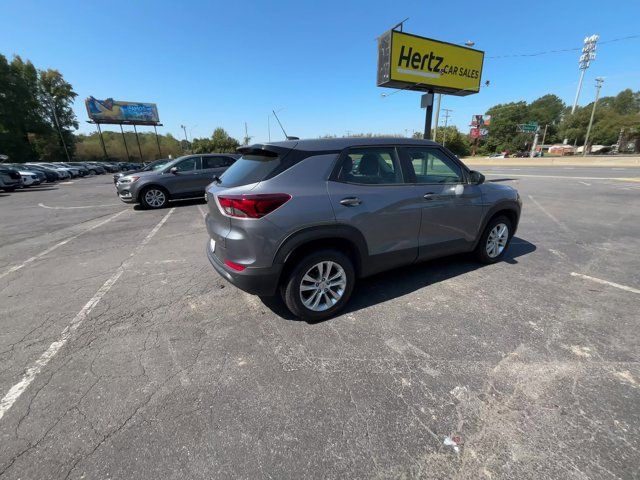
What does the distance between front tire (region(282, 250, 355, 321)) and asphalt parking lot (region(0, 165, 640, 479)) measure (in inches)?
6.3

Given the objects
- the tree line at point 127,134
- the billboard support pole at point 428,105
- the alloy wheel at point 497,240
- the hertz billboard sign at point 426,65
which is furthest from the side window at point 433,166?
the tree line at point 127,134

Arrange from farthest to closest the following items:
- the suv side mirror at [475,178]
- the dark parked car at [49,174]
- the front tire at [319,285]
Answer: the dark parked car at [49,174] → the suv side mirror at [475,178] → the front tire at [319,285]

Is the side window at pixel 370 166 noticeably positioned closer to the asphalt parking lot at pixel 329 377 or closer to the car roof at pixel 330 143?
the car roof at pixel 330 143

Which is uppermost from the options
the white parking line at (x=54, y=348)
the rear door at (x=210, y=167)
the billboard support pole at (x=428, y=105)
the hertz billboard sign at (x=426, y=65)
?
the hertz billboard sign at (x=426, y=65)

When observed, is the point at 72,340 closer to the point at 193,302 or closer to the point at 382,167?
the point at 193,302

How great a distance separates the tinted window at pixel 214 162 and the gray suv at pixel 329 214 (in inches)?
300

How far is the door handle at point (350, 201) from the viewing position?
287 centimetres

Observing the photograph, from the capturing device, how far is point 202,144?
286 feet

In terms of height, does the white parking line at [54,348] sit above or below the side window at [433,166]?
below

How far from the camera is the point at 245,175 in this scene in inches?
116

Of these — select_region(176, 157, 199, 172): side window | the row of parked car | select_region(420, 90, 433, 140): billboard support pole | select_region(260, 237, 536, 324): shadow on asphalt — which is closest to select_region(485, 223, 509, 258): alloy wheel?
select_region(260, 237, 536, 324): shadow on asphalt

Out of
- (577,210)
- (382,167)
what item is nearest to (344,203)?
(382,167)

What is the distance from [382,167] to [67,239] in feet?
22.2

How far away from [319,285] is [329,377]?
0.92m
